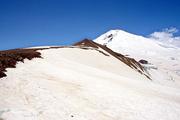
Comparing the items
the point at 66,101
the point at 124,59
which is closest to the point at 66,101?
the point at 66,101

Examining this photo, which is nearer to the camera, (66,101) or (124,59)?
(66,101)

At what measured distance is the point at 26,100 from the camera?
49.2ft

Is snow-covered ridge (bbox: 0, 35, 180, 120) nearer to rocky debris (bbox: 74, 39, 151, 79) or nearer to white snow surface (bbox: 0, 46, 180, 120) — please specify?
white snow surface (bbox: 0, 46, 180, 120)

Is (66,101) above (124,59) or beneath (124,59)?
beneath

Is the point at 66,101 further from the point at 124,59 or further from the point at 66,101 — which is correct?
the point at 124,59

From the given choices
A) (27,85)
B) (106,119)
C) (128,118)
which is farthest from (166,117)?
(27,85)

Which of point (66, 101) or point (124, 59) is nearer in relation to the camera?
point (66, 101)

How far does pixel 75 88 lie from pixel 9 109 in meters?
6.36

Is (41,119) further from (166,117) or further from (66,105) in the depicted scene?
(166,117)

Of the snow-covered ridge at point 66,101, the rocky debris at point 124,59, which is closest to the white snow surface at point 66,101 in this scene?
the snow-covered ridge at point 66,101

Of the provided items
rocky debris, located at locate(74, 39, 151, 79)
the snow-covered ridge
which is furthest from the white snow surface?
rocky debris, located at locate(74, 39, 151, 79)

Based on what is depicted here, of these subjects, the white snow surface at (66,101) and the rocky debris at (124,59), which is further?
the rocky debris at (124,59)

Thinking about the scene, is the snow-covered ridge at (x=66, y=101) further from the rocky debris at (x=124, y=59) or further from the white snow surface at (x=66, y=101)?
the rocky debris at (x=124, y=59)

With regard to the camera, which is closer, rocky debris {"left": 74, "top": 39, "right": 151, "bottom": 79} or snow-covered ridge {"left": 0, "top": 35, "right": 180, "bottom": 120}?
snow-covered ridge {"left": 0, "top": 35, "right": 180, "bottom": 120}
